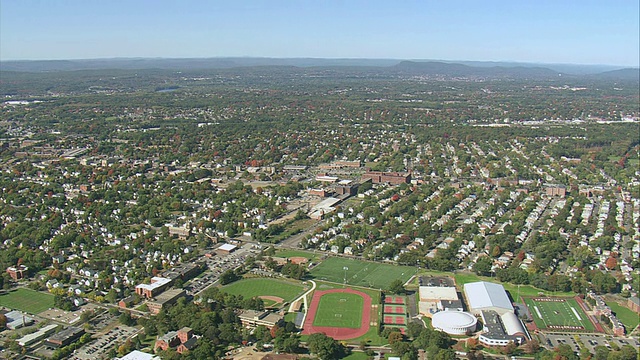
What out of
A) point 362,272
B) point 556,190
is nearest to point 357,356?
point 362,272

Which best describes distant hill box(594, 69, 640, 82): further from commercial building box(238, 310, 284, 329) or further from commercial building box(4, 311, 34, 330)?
commercial building box(4, 311, 34, 330)

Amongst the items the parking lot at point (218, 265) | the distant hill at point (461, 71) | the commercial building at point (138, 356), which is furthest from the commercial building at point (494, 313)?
the distant hill at point (461, 71)

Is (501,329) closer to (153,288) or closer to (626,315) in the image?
(626,315)

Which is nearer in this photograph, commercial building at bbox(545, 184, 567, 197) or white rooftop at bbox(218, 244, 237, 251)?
white rooftop at bbox(218, 244, 237, 251)

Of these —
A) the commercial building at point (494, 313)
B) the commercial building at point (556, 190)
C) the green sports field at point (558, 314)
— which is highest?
the commercial building at point (556, 190)

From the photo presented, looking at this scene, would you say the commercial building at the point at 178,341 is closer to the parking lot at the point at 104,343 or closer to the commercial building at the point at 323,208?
the parking lot at the point at 104,343

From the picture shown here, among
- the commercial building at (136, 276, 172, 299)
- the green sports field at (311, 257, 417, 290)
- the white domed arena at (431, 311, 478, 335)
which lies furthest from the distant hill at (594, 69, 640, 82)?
the commercial building at (136, 276, 172, 299)
